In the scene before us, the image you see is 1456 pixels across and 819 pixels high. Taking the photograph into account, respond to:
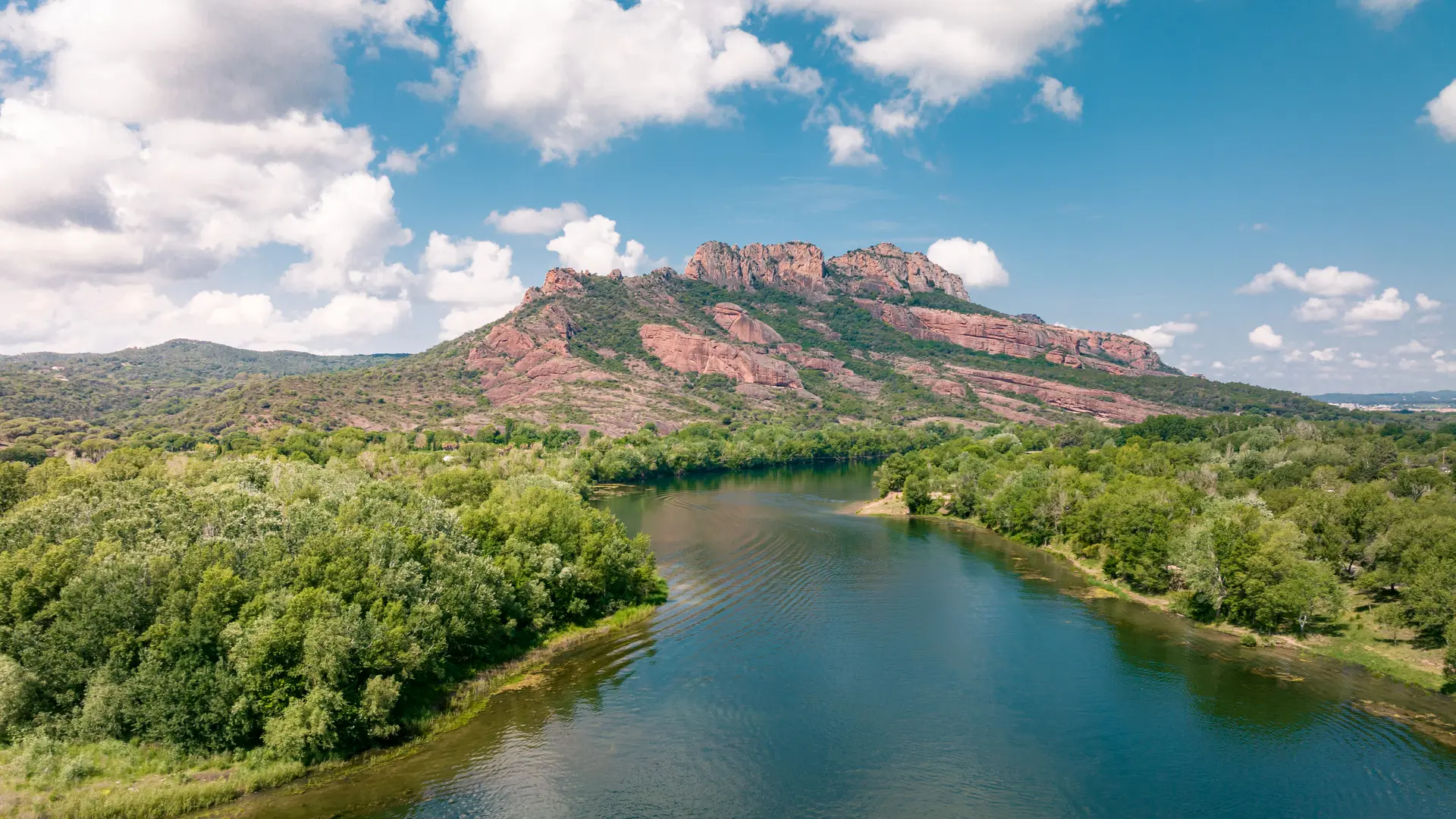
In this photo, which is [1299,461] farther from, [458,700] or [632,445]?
[632,445]

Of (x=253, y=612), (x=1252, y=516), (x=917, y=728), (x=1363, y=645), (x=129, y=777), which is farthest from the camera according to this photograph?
(x=1252, y=516)

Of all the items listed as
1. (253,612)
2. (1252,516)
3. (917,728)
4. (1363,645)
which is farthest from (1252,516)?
(253,612)

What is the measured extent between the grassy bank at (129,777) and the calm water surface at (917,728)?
4.44ft

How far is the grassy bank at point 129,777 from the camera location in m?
28.0

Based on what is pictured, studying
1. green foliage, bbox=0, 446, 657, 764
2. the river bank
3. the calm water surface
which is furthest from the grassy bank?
the river bank

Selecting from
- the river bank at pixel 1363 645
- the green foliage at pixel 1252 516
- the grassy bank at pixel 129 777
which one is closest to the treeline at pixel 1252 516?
the green foliage at pixel 1252 516

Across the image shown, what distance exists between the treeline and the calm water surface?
18.9ft

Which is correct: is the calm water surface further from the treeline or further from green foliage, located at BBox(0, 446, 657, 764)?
the treeline

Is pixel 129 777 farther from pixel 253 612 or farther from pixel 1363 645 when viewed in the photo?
pixel 1363 645

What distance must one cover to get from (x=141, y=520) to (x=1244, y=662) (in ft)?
229

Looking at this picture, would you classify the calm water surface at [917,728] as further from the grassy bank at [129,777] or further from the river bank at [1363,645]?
the river bank at [1363,645]

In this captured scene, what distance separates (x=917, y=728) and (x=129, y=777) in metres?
36.6

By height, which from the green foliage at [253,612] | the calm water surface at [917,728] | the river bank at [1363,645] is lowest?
the calm water surface at [917,728]

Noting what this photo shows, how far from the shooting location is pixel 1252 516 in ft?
190
